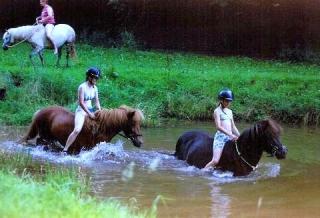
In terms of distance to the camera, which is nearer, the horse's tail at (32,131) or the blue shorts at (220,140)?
the blue shorts at (220,140)

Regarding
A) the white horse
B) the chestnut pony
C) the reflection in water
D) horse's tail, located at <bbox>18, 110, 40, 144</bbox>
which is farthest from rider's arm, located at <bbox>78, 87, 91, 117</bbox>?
the white horse

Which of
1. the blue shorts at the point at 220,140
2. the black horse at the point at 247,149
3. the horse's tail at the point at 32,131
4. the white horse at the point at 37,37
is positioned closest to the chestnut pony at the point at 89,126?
the horse's tail at the point at 32,131

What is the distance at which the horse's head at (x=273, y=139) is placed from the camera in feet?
36.5

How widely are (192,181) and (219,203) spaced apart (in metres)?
1.57

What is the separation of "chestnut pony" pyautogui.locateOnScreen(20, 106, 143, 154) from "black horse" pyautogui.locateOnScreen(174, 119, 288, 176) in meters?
1.31

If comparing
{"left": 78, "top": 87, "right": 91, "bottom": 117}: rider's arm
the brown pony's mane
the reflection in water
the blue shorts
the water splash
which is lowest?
the water splash

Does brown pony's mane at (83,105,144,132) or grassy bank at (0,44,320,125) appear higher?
brown pony's mane at (83,105,144,132)

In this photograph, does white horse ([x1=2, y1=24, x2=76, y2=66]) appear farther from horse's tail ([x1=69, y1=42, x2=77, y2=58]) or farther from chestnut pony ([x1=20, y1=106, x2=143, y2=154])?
chestnut pony ([x1=20, y1=106, x2=143, y2=154])

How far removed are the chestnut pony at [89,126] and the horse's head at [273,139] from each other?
8.35 ft

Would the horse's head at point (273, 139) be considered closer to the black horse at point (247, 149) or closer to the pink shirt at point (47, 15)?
the black horse at point (247, 149)

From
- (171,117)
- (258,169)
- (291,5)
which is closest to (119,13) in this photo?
(291,5)

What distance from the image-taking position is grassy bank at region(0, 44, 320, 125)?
17344 mm

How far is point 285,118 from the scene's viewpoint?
58.2 ft

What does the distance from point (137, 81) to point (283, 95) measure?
14.2ft
